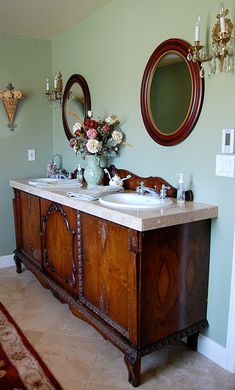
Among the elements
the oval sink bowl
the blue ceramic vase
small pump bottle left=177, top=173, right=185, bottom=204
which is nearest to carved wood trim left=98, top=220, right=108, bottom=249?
the oval sink bowl

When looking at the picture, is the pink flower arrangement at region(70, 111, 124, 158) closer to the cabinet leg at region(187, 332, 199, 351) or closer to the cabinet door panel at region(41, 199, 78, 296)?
the cabinet door panel at region(41, 199, 78, 296)

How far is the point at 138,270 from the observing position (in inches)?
61.4

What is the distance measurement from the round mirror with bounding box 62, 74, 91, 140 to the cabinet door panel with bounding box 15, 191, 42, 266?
2.47 feet

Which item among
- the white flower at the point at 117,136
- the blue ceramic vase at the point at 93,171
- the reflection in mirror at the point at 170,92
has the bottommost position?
the blue ceramic vase at the point at 93,171

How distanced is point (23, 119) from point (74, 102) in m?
0.59

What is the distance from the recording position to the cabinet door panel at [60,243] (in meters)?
2.12

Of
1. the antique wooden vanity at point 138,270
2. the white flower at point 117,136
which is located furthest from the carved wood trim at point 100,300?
the white flower at point 117,136

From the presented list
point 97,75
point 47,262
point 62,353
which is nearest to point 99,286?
point 62,353

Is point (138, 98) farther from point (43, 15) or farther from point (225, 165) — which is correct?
point (43, 15)

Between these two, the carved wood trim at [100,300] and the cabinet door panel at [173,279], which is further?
the carved wood trim at [100,300]

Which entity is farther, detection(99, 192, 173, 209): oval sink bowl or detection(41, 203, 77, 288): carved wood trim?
detection(41, 203, 77, 288): carved wood trim

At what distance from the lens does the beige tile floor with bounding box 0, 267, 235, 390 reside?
1.69 meters

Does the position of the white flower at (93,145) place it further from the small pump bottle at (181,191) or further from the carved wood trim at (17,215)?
the carved wood trim at (17,215)

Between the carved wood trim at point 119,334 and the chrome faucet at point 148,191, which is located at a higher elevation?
the chrome faucet at point 148,191
